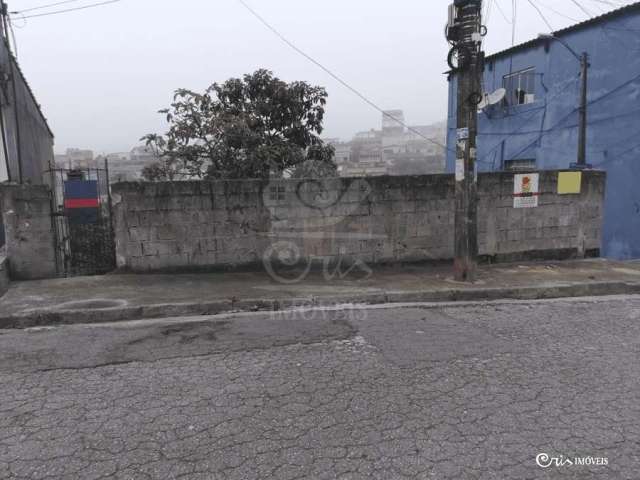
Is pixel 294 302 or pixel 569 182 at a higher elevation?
pixel 569 182

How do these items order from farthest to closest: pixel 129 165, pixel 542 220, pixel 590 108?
pixel 590 108, pixel 129 165, pixel 542 220

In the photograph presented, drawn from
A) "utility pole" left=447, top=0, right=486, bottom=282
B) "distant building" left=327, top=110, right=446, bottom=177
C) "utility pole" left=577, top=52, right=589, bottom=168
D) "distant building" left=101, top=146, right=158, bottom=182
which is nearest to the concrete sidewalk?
"utility pole" left=447, top=0, right=486, bottom=282

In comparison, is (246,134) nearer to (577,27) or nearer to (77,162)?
(77,162)

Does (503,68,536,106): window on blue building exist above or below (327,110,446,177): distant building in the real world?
above

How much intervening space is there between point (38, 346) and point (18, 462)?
2221mm

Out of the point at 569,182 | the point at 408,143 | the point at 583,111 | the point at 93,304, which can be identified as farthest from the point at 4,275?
the point at 408,143

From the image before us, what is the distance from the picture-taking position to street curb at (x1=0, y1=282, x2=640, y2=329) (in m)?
5.39

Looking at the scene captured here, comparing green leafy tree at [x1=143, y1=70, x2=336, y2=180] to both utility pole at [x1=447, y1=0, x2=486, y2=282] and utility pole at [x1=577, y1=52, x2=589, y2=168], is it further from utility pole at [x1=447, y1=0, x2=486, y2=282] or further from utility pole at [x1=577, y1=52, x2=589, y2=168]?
utility pole at [x1=577, y1=52, x2=589, y2=168]

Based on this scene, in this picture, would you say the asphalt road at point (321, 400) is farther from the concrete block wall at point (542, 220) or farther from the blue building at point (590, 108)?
the blue building at point (590, 108)

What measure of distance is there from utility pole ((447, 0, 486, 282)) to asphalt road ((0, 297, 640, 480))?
1936 millimetres

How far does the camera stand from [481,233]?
8.66 m

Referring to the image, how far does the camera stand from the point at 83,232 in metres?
7.38

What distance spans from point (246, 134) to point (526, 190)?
225 inches

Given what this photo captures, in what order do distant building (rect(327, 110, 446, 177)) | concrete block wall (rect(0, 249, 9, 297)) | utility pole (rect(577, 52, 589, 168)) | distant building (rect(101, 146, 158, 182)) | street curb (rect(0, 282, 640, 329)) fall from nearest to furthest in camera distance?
street curb (rect(0, 282, 640, 329)) → concrete block wall (rect(0, 249, 9, 297)) → distant building (rect(101, 146, 158, 182)) → utility pole (rect(577, 52, 589, 168)) → distant building (rect(327, 110, 446, 177))
